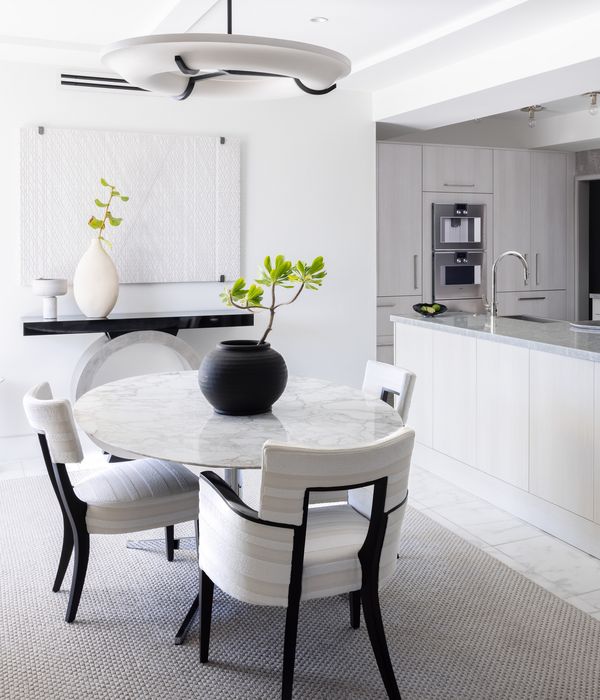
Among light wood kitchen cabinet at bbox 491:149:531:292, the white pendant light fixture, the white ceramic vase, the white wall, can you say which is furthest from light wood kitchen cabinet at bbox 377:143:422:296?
the white pendant light fixture

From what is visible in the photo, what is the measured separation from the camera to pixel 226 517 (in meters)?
2.09

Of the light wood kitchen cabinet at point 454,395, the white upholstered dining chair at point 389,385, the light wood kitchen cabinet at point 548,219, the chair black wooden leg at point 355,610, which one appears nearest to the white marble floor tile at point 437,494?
the light wood kitchen cabinet at point 454,395

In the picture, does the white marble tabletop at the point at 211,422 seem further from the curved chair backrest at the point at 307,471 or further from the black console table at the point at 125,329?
the black console table at the point at 125,329

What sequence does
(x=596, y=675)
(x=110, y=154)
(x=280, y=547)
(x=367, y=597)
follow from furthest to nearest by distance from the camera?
(x=110, y=154) < (x=596, y=675) < (x=367, y=597) < (x=280, y=547)

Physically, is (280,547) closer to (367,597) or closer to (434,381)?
(367,597)

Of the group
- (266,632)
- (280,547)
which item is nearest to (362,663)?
(266,632)

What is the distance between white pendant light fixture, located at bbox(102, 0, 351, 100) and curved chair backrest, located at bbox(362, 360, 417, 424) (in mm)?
1111

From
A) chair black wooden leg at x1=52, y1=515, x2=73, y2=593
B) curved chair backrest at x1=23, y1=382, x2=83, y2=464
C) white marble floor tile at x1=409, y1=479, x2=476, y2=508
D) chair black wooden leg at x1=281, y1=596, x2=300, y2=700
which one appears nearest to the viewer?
chair black wooden leg at x1=281, y1=596, x2=300, y2=700

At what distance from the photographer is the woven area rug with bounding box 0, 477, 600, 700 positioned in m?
2.28

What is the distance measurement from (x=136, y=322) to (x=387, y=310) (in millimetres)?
2019

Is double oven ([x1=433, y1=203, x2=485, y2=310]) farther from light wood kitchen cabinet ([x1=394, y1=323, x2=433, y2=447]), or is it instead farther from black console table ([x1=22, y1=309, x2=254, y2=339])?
black console table ([x1=22, y1=309, x2=254, y2=339])

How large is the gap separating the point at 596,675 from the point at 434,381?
84.9 inches

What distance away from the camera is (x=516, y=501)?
12.2 feet

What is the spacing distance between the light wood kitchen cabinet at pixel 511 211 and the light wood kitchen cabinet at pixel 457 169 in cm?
11
